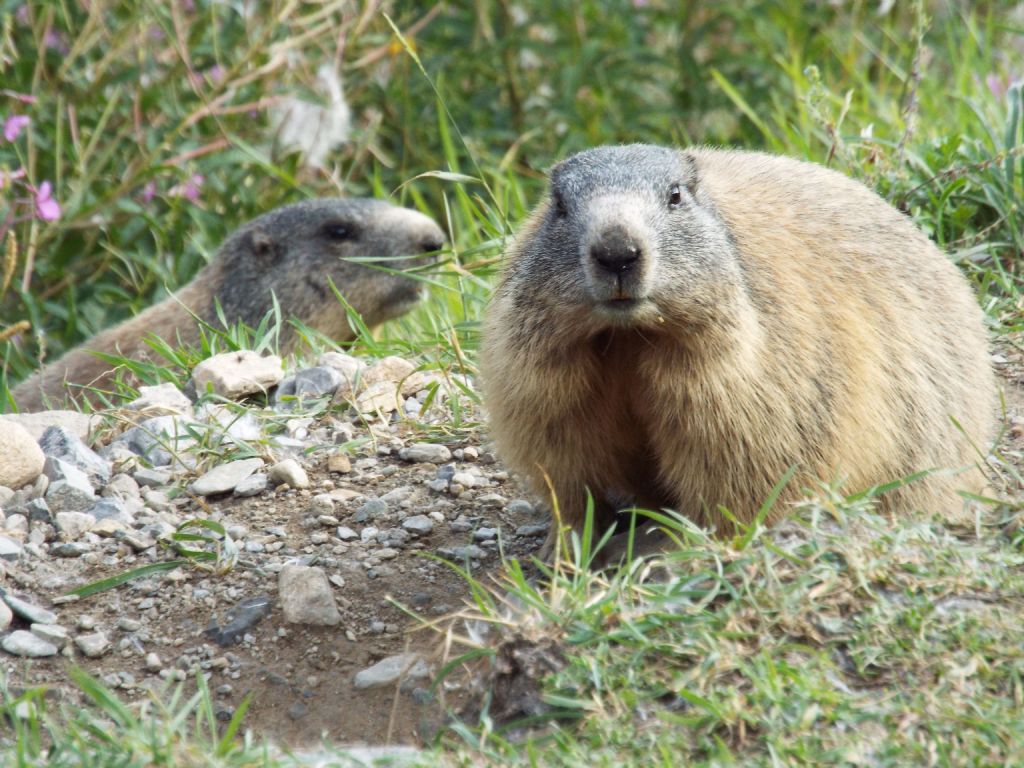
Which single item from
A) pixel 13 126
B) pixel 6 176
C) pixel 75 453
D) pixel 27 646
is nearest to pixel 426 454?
pixel 75 453

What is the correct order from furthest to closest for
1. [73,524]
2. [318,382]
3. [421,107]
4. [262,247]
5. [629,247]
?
[421,107]
[262,247]
[318,382]
[73,524]
[629,247]

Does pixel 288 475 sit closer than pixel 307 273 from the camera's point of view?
Yes

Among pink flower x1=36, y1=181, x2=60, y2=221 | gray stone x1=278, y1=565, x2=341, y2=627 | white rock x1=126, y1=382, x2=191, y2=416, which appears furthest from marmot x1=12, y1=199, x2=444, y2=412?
gray stone x1=278, y1=565, x2=341, y2=627

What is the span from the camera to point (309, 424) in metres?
4.52

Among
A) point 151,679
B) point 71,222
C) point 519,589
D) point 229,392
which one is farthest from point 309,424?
point 71,222

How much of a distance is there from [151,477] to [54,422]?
646mm

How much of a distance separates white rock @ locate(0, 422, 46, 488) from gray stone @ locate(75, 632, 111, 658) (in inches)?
33.0

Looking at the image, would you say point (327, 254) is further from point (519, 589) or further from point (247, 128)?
point (519, 589)

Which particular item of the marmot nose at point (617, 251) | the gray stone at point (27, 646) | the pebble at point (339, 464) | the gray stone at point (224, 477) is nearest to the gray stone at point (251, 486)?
the gray stone at point (224, 477)

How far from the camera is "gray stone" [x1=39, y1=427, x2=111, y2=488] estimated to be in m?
4.12

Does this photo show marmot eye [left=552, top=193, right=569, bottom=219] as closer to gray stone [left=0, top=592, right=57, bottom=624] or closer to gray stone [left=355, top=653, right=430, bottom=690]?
gray stone [left=355, top=653, right=430, bottom=690]

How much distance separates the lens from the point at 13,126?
640 centimetres

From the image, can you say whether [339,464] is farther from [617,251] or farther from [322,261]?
[322,261]

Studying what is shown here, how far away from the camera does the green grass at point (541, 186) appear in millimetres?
2617
